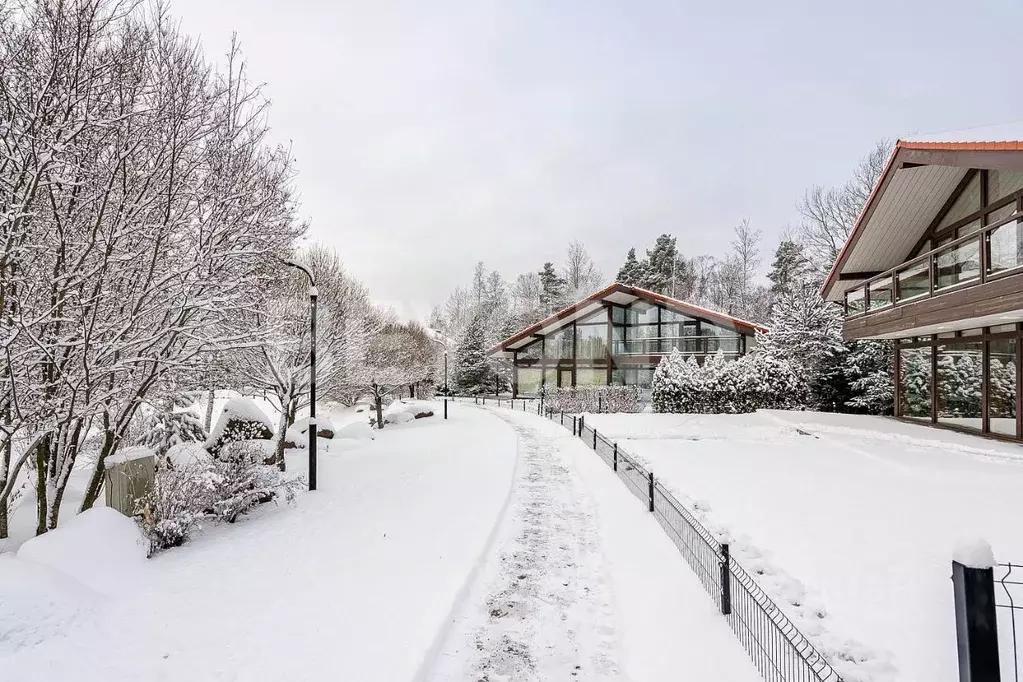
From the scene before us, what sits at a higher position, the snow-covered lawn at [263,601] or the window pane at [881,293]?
the window pane at [881,293]

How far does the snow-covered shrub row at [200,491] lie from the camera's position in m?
6.94

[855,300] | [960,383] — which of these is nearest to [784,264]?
[855,300]

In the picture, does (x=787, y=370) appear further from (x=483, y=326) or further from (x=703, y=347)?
(x=483, y=326)

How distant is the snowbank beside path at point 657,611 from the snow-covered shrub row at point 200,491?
6.02 m

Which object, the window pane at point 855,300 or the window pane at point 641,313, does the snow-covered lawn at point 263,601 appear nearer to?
the window pane at point 855,300

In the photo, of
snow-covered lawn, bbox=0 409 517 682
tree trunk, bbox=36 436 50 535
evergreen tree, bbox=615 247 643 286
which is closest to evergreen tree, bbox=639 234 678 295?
evergreen tree, bbox=615 247 643 286

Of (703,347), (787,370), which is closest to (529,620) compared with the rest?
(787,370)

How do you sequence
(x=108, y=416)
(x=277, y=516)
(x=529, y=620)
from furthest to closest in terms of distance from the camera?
(x=277, y=516) → (x=108, y=416) → (x=529, y=620)

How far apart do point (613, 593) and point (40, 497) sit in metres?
7.84

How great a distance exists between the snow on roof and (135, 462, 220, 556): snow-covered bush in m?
15.7

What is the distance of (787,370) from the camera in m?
22.5

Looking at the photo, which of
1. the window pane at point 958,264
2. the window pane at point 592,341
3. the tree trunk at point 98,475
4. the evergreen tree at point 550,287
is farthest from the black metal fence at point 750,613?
the evergreen tree at point 550,287

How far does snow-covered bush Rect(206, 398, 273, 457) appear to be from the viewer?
39.5ft

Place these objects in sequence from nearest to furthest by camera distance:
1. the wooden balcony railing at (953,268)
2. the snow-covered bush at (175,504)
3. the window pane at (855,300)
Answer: the snow-covered bush at (175,504) → the wooden balcony railing at (953,268) → the window pane at (855,300)
